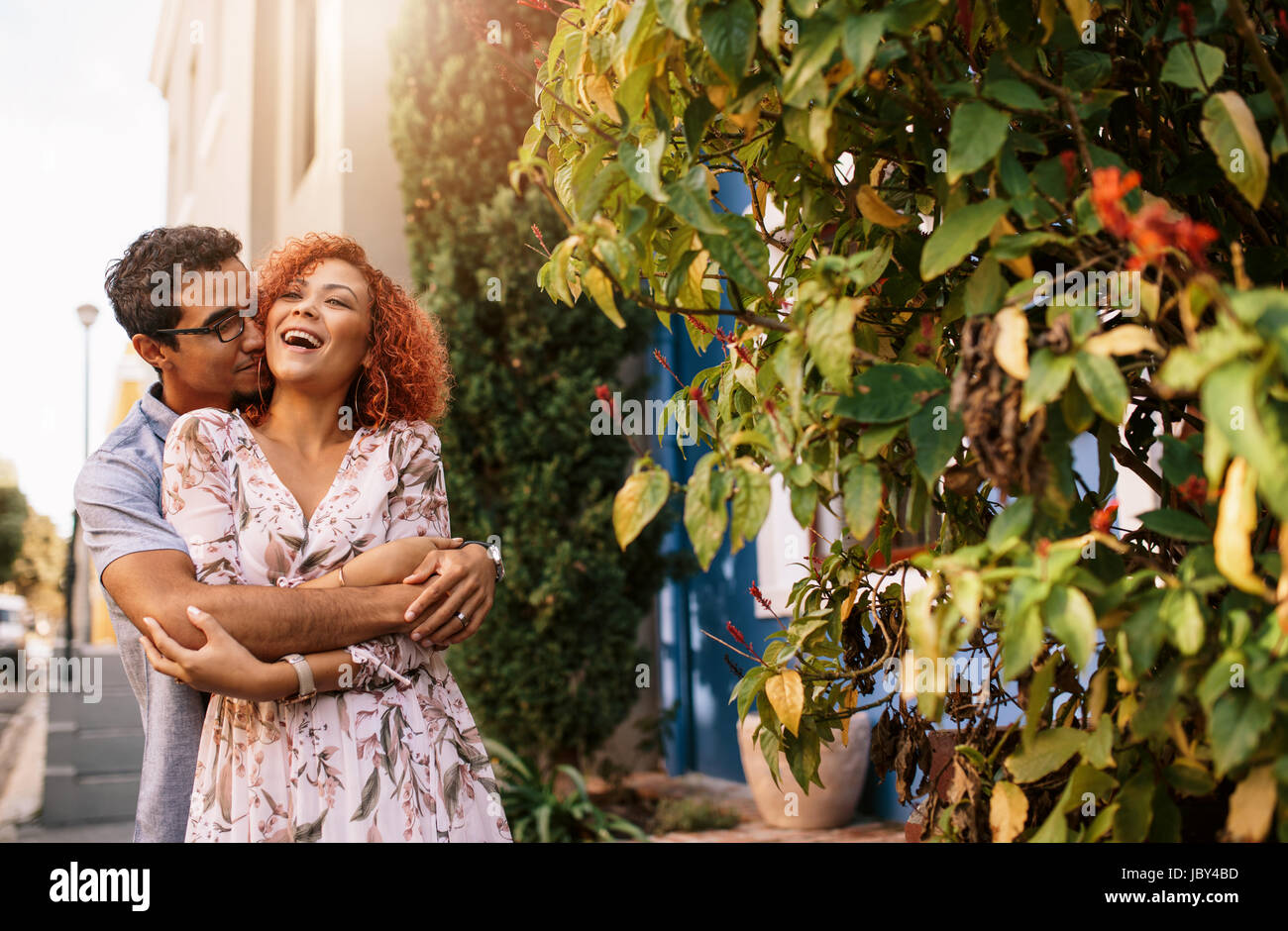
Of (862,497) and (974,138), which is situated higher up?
(974,138)

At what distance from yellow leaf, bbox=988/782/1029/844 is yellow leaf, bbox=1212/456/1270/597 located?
437mm

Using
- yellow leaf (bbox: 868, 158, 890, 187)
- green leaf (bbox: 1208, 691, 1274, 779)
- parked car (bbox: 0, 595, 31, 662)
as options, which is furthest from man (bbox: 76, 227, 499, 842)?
parked car (bbox: 0, 595, 31, 662)

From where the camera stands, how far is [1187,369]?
84 cm

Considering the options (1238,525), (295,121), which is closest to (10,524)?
(295,121)

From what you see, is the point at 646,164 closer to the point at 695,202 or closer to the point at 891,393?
the point at 695,202

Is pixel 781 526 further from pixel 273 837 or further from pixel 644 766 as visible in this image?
pixel 273 837

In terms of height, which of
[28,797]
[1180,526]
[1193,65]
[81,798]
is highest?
[1193,65]

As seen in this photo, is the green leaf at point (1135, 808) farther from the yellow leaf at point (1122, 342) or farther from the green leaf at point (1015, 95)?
the green leaf at point (1015, 95)

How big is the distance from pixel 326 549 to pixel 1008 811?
3.83 ft

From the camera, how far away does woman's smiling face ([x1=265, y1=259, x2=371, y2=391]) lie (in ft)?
5.84

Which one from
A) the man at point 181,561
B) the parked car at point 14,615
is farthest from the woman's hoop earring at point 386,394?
the parked car at point 14,615

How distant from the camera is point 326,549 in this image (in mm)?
1717

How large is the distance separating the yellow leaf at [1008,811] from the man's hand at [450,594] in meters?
0.89
